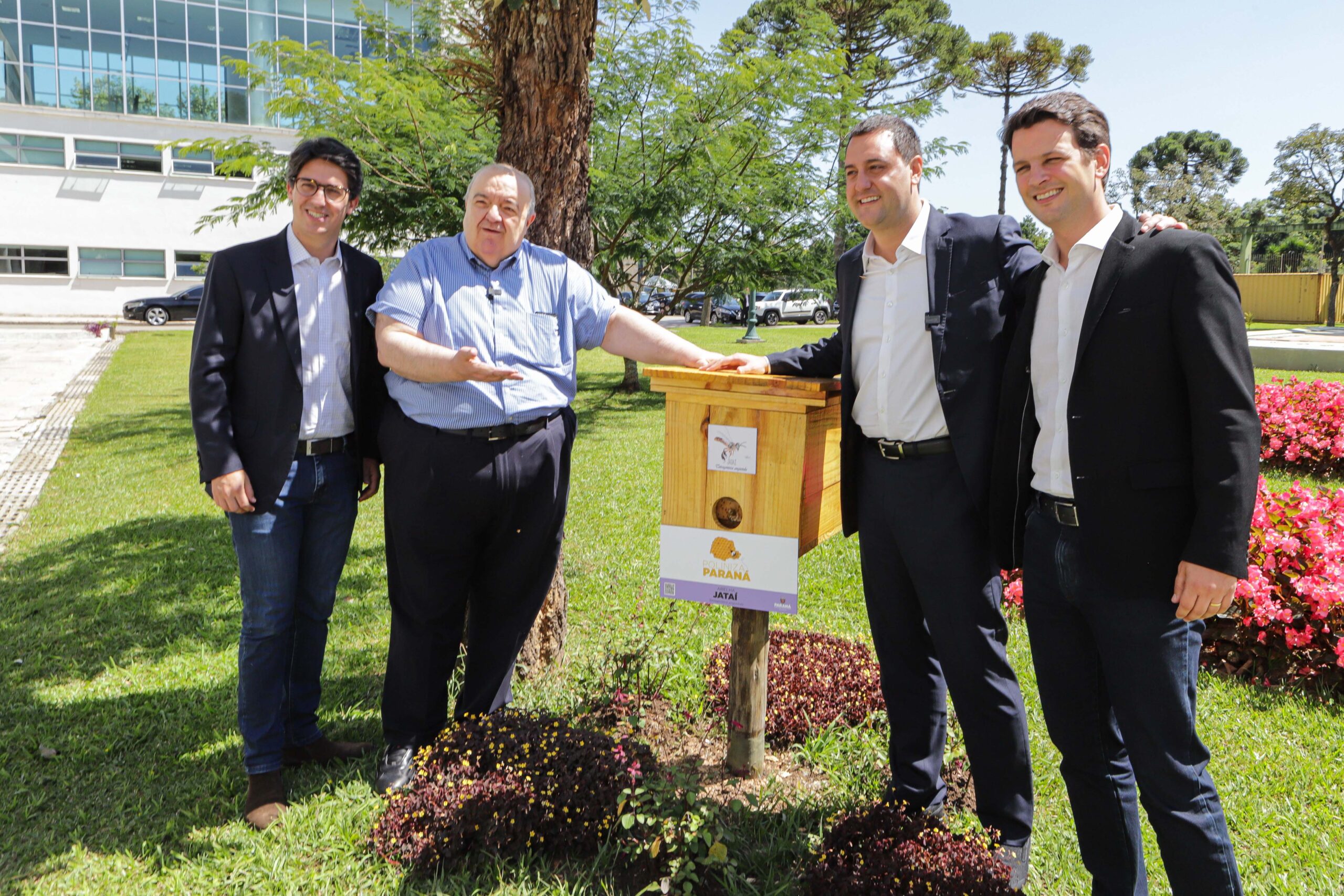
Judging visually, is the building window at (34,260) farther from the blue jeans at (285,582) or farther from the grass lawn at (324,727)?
the blue jeans at (285,582)

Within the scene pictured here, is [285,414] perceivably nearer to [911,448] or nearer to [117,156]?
[911,448]

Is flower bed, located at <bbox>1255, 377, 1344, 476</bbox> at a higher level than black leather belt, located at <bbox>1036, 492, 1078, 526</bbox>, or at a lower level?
lower

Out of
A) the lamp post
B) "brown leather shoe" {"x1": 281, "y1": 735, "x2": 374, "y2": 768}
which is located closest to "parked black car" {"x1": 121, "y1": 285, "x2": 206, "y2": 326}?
the lamp post

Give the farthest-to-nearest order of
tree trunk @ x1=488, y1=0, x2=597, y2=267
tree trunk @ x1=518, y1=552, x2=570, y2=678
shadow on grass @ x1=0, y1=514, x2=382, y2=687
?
shadow on grass @ x1=0, y1=514, x2=382, y2=687 → tree trunk @ x1=518, y1=552, x2=570, y2=678 → tree trunk @ x1=488, y1=0, x2=597, y2=267

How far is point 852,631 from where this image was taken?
→ 496cm

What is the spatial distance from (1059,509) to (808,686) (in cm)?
180

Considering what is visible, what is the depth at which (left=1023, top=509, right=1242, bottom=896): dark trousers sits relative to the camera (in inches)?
84.0

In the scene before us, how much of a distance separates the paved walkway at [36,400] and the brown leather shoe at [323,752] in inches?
182

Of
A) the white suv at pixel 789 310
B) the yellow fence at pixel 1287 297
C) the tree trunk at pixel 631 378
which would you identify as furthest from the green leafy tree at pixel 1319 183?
the tree trunk at pixel 631 378

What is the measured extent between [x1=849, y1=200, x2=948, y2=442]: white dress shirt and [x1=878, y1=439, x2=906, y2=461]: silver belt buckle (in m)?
0.01

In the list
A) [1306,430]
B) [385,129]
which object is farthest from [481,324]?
[1306,430]

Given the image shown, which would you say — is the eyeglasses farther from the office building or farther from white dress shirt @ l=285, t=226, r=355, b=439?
the office building

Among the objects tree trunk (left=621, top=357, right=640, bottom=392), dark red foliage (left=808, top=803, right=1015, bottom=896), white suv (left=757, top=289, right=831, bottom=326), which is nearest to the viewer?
dark red foliage (left=808, top=803, right=1015, bottom=896)

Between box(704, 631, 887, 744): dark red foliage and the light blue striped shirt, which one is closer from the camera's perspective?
the light blue striped shirt
